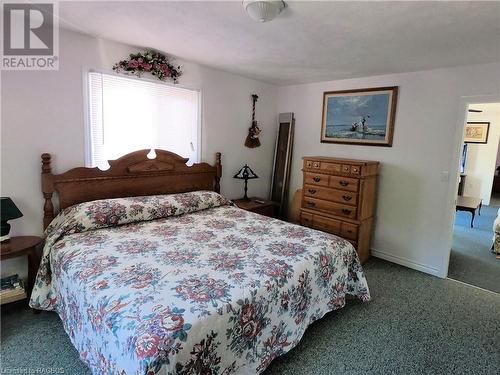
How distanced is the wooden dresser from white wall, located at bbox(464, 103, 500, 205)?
489 cm

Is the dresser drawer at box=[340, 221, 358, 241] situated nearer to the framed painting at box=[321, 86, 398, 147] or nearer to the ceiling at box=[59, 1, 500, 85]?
the framed painting at box=[321, 86, 398, 147]

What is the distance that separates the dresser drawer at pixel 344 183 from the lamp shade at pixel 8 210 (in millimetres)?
3046

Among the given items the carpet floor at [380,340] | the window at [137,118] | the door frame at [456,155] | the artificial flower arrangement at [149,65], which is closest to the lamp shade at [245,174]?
the window at [137,118]

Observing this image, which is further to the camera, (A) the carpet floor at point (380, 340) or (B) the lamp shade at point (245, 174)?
(B) the lamp shade at point (245, 174)

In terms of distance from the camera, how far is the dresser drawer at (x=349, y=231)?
3357 millimetres

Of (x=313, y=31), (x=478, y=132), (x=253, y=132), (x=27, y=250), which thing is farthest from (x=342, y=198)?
(x=478, y=132)

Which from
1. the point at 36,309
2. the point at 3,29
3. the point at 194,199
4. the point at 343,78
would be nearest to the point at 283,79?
the point at 343,78

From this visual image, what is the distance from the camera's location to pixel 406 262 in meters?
3.47

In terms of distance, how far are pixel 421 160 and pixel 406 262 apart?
122cm

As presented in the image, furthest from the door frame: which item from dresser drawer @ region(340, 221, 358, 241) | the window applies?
the window

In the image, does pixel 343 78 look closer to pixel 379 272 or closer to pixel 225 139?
pixel 225 139

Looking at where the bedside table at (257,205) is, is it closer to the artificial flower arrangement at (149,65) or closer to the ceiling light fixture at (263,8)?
the artificial flower arrangement at (149,65)

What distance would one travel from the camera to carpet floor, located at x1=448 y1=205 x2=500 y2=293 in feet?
10.4

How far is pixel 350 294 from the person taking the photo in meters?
2.55
